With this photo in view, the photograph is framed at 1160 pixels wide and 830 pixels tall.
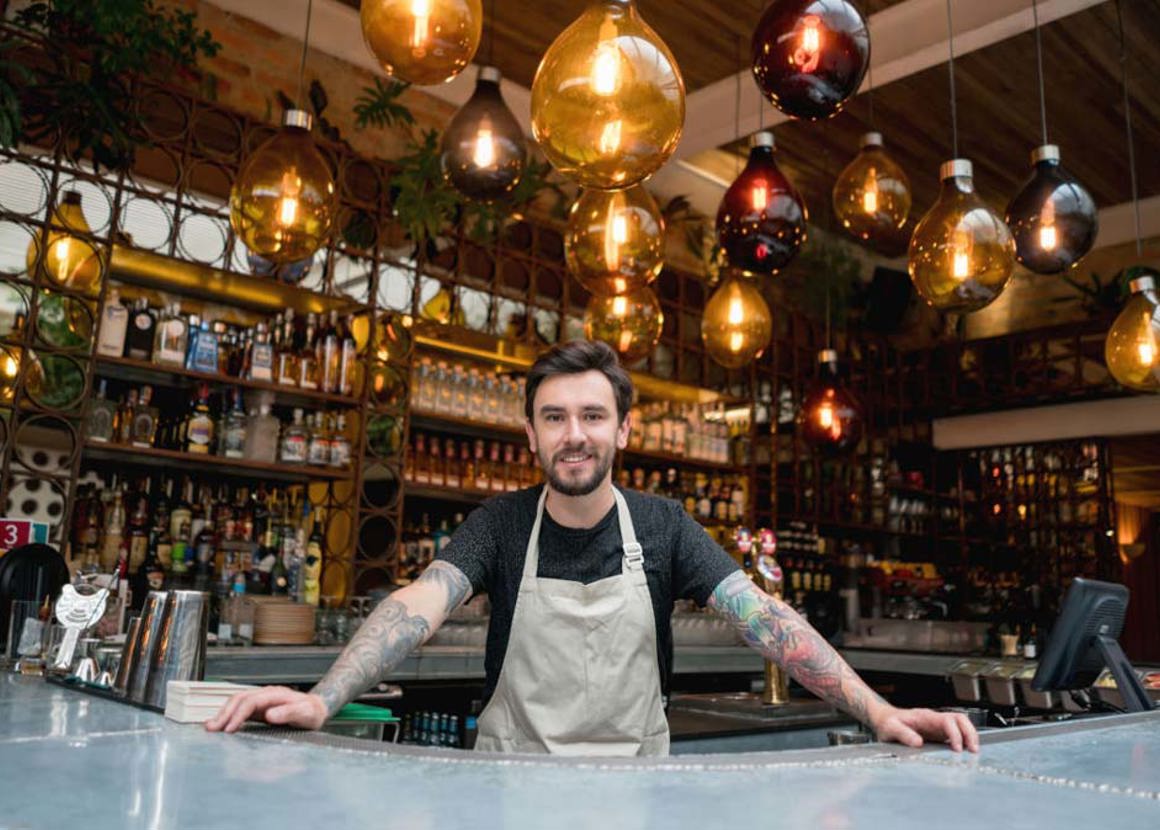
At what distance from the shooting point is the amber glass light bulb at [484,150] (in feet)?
8.87

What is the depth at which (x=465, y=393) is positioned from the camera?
189 inches

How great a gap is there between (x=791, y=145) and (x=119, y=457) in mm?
4271

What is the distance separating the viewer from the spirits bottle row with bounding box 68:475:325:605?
379 centimetres

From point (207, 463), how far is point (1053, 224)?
3.23 metres

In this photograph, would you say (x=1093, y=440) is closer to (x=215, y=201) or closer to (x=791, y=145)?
(x=791, y=145)

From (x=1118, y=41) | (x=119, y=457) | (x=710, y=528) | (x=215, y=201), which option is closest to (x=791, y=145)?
(x=1118, y=41)

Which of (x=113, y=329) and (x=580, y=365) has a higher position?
(x=113, y=329)

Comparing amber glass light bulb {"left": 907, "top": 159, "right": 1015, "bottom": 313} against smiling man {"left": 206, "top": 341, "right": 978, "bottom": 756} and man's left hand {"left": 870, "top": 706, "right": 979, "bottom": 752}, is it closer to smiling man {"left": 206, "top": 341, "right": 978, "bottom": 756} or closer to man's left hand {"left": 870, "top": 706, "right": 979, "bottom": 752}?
smiling man {"left": 206, "top": 341, "right": 978, "bottom": 756}

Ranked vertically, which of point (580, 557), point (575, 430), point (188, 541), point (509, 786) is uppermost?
point (575, 430)

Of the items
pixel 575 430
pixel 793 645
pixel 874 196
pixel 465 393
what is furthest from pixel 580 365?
pixel 465 393

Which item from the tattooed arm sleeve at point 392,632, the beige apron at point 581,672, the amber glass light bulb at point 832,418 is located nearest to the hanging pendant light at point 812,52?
the beige apron at point 581,672

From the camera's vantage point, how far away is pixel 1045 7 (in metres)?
4.42

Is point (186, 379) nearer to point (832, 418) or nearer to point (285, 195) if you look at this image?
point (285, 195)

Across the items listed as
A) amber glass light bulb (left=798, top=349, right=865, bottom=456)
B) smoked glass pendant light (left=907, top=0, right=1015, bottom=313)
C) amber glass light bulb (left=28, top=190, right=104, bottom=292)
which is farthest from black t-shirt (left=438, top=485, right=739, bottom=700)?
amber glass light bulb (left=28, top=190, right=104, bottom=292)
